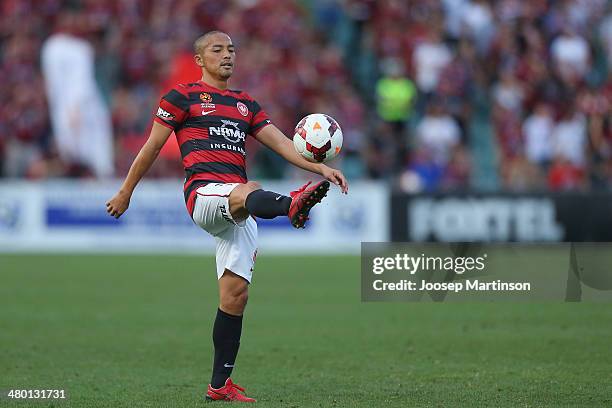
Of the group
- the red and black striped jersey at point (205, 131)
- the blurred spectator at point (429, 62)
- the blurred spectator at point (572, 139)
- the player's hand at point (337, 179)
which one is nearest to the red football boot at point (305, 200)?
the player's hand at point (337, 179)

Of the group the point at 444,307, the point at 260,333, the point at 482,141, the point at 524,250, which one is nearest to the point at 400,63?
the point at 482,141

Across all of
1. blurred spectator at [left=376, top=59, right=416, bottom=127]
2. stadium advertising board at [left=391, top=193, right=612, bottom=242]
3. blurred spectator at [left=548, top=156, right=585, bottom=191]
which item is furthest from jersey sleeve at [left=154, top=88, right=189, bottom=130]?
blurred spectator at [left=376, top=59, right=416, bottom=127]

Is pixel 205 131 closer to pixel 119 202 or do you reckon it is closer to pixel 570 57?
pixel 119 202

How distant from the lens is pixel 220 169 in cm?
770

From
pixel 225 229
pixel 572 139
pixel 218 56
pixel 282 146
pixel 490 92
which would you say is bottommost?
pixel 225 229

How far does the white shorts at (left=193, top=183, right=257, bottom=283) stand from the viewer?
7.44 metres

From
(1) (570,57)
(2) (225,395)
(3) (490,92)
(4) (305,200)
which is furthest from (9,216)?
(4) (305,200)

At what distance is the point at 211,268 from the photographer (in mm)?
18250

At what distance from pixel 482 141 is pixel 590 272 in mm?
10726

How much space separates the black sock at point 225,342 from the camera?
A: 299 inches

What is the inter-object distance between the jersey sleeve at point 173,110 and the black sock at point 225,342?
132 cm

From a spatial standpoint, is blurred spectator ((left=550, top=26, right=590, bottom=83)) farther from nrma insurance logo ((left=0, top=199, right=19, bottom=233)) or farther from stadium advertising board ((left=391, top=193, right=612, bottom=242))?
nrma insurance logo ((left=0, top=199, right=19, bottom=233))

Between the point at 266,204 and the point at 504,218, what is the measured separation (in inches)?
547

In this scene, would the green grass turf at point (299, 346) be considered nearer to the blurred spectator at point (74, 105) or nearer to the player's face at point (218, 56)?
the player's face at point (218, 56)
